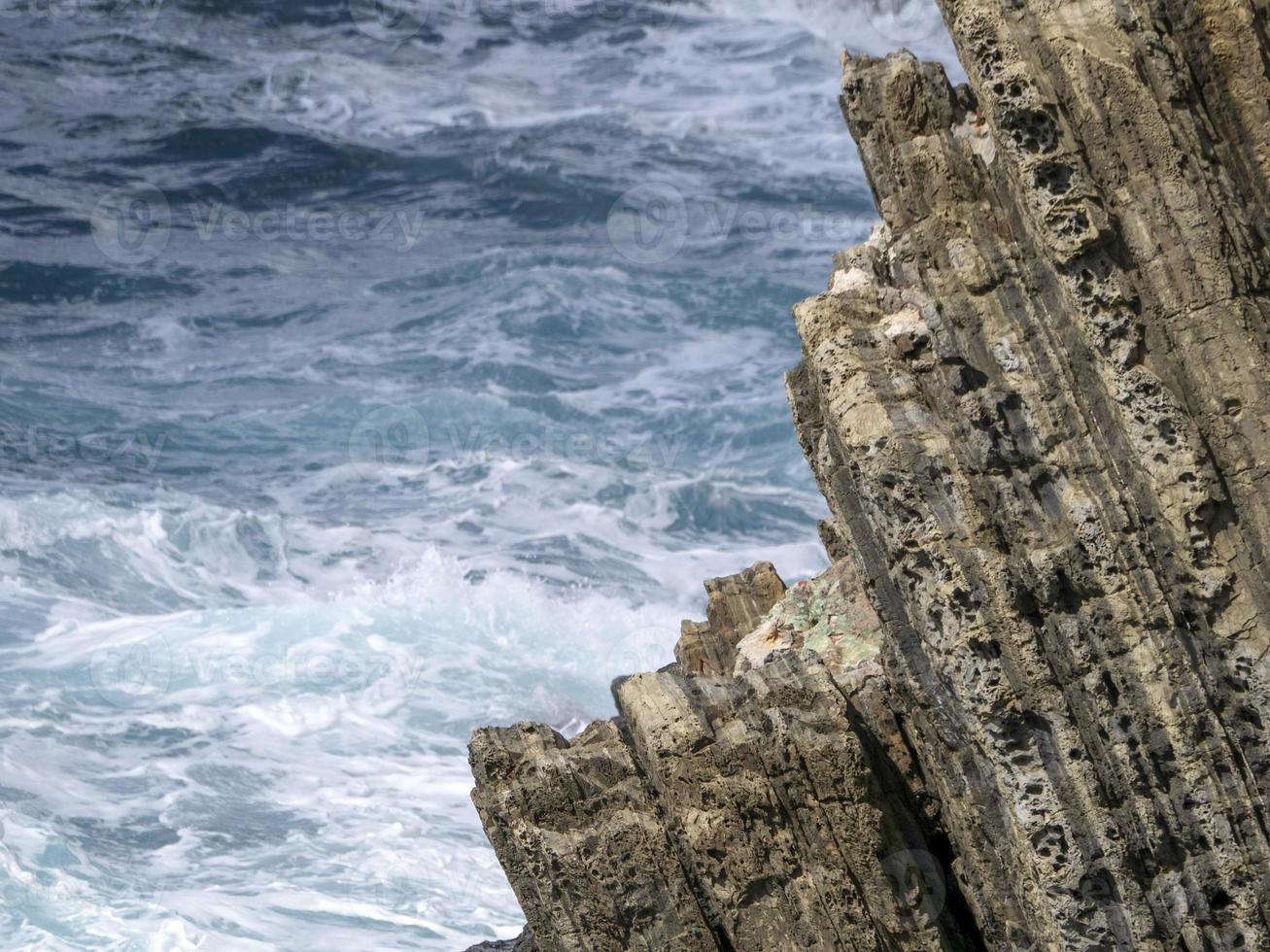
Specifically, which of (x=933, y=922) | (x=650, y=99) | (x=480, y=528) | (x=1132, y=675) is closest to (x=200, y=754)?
(x=480, y=528)

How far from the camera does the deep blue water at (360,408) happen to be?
1276 centimetres

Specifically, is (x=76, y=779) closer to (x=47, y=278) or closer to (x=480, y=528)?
(x=480, y=528)

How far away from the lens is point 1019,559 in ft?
16.3

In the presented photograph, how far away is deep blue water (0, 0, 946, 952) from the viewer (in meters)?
12.8

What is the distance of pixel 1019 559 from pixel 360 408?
17.7m

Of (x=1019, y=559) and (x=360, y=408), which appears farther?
(x=360, y=408)

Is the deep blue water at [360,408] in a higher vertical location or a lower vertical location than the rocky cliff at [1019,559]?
lower

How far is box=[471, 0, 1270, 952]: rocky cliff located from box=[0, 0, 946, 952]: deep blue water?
5976mm

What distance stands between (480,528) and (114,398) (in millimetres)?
6284

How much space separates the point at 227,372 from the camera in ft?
74.5

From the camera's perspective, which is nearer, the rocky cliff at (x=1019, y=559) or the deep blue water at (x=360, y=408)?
the rocky cliff at (x=1019, y=559)

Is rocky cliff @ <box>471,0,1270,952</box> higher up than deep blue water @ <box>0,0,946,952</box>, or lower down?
higher up

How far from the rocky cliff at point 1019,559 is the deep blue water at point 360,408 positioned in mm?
5976

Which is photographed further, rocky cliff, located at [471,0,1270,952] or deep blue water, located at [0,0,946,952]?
deep blue water, located at [0,0,946,952]
